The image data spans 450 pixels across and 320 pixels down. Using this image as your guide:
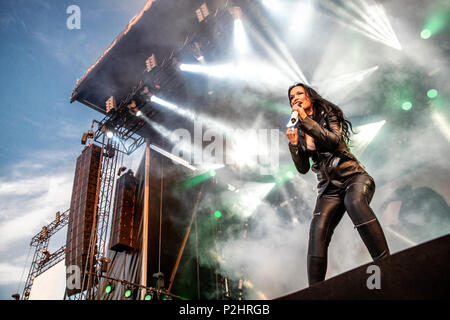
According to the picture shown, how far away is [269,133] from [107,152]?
4442mm

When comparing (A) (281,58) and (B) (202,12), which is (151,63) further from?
(A) (281,58)

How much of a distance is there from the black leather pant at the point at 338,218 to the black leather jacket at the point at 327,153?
0.18 feet

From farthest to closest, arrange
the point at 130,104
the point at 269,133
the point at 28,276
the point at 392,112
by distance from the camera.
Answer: the point at 28,276, the point at 269,133, the point at 130,104, the point at 392,112

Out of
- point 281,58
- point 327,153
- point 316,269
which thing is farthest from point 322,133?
point 281,58

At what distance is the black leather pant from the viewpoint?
4.63 ft

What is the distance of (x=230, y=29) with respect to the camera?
5953mm

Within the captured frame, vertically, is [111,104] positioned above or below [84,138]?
above

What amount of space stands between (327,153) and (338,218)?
390mm

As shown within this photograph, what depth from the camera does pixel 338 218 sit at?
1.70 meters

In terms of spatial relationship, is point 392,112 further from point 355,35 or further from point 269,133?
point 269,133

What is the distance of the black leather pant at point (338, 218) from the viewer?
55.5 inches

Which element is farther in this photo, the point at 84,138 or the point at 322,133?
the point at 84,138
